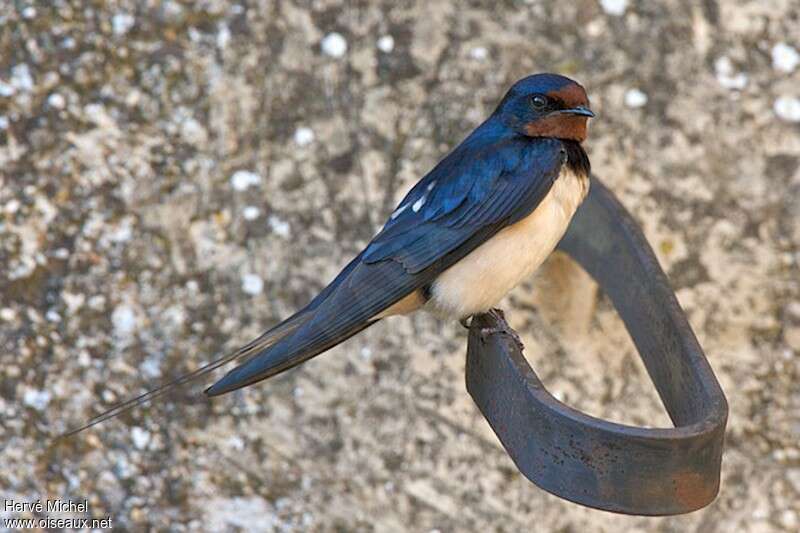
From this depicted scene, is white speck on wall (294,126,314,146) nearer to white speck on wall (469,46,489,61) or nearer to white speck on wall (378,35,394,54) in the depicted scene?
white speck on wall (378,35,394,54)

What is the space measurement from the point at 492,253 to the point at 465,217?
0.24 feet

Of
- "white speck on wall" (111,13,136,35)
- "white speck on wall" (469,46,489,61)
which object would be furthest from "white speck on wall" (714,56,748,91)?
"white speck on wall" (111,13,136,35)

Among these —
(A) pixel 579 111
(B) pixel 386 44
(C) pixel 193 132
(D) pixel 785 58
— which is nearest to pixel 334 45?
(B) pixel 386 44

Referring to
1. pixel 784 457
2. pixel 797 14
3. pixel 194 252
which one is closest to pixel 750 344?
pixel 784 457

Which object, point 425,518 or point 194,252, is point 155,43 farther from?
point 425,518

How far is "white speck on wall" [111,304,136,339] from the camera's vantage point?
2.34 m

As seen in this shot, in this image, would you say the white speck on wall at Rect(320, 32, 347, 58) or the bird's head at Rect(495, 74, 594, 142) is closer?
the bird's head at Rect(495, 74, 594, 142)

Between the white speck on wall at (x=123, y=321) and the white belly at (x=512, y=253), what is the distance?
0.73m

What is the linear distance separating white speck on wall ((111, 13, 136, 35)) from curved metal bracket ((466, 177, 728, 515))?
1.05 meters

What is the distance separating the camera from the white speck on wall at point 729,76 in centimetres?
233

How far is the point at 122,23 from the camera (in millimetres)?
2389

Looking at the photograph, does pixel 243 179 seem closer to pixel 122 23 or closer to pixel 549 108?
pixel 122 23

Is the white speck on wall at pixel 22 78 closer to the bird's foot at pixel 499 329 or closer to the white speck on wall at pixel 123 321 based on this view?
the white speck on wall at pixel 123 321

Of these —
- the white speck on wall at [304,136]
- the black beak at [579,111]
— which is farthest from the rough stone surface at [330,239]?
the black beak at [579,111]
